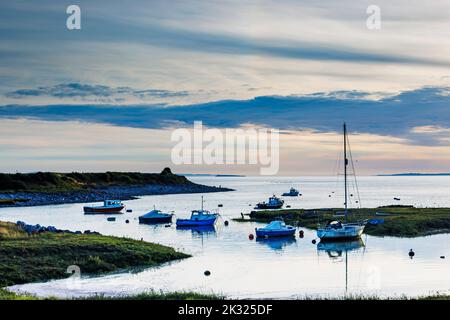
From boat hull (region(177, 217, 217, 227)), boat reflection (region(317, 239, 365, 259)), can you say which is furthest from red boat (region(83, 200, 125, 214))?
boat reflection (region(317, 239, 365, 259))

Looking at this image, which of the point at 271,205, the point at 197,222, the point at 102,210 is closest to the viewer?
the point at 197,222

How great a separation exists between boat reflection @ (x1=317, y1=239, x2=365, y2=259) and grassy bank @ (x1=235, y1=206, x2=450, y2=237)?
7.23 metres

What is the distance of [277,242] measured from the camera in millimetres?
66562

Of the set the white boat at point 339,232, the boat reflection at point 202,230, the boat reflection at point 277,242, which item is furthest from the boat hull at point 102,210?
the white boat at point 339,232

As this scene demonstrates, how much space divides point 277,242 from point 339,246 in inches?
287

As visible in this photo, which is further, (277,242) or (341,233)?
(277,242)

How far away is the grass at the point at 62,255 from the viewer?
131 ft

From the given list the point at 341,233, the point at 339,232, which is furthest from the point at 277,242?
the point at 341,233

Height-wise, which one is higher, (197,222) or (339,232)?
(339,232)

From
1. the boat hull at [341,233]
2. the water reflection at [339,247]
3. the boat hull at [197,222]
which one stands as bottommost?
the water reflection at [339,247]

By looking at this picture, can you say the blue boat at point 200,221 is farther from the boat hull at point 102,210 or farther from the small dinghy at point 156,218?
the boat hull at point 102,210

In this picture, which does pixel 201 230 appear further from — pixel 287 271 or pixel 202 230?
pixel 287 271

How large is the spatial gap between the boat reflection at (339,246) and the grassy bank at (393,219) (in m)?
7.23
